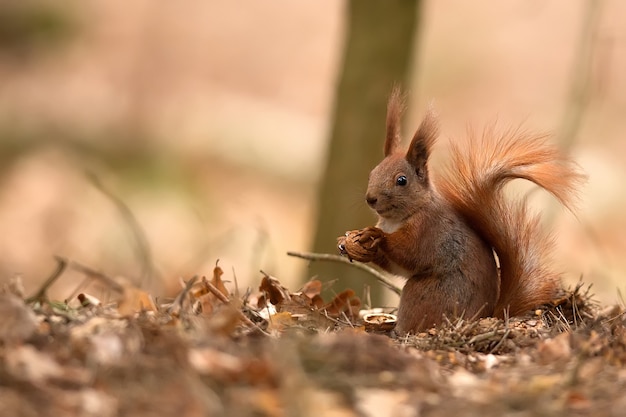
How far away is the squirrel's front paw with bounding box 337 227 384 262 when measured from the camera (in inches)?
138

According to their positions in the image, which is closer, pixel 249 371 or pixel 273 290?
pixel 249 371

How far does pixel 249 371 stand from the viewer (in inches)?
82.9

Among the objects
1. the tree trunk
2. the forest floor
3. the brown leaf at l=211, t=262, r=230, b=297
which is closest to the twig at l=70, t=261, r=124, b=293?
the forest floor

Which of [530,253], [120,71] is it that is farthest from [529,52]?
[530,253]

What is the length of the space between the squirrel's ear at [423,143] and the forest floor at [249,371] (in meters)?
1.02

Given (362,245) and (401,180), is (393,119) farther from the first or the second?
(362,245)

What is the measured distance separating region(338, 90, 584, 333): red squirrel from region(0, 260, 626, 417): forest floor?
0.62m

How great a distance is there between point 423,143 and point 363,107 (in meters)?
1.57

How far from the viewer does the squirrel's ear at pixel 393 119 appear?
3.63 metres

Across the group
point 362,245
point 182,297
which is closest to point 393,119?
point 362,245

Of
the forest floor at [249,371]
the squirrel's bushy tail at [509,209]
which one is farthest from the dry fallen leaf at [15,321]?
the squirrel's bushy tail at [509,209]

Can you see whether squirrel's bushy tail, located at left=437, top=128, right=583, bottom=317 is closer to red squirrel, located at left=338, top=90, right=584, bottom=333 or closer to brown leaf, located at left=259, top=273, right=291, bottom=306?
red squirrel, located at left=338, top=90, right=584, bottom=333

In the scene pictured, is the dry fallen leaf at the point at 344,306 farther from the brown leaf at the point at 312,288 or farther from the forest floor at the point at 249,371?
the forest floor at the point at 249,371

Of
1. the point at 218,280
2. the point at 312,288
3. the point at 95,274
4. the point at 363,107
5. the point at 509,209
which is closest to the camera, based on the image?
the point at 95,274
